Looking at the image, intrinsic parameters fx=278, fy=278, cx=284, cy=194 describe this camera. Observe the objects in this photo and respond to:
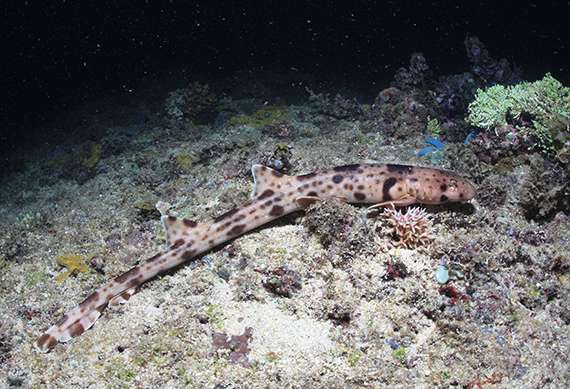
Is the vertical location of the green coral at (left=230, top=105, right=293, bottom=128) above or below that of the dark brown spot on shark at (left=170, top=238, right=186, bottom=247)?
above

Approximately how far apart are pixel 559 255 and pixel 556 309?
0.85 metres

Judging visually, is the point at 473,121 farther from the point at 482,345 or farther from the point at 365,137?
the point at 482,345

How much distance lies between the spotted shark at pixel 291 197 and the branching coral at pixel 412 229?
0.32 m

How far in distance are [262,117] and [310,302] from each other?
7.97 metres

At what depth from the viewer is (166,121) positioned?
1144 cm

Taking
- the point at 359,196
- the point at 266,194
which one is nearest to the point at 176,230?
the point at 266,194

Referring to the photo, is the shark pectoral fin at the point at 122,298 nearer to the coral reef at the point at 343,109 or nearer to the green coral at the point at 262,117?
the green coral at the point at 262,117

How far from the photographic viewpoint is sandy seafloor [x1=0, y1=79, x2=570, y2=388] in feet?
10.5

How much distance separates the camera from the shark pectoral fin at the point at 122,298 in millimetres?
4012

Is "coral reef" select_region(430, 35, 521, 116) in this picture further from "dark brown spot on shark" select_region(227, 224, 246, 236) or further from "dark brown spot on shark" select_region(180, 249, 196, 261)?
"dark brown spot on shark" select_region(180, 249, 196, 261)

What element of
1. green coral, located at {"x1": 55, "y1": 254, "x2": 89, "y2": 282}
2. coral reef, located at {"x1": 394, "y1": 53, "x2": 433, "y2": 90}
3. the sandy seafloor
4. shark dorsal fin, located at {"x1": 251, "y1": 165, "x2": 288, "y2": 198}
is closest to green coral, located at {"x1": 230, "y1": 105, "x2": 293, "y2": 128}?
coral reef, located at {"x1": 394, "y1": 53, "x2": 433, "y2": 90}

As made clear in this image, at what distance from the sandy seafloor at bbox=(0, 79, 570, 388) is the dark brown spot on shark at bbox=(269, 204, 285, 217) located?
0.95 feet

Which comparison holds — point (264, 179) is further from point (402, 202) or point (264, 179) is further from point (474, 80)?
point (474, 80)

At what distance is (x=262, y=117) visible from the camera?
10336mm
